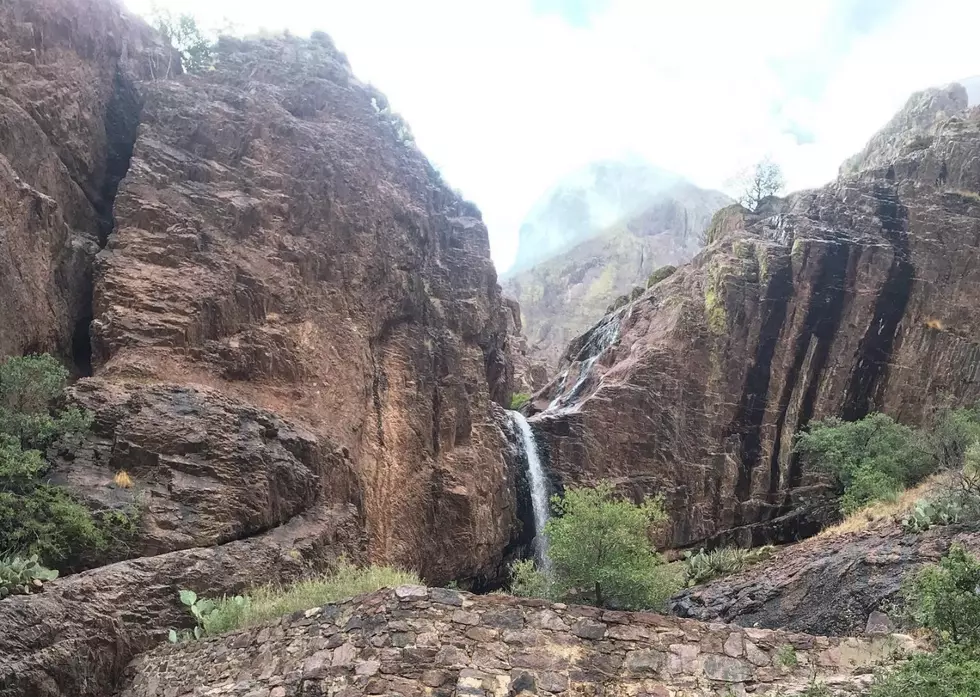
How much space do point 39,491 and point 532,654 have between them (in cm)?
999

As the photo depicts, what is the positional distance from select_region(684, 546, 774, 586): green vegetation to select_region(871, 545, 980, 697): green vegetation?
951cm

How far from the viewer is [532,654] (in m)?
8.86

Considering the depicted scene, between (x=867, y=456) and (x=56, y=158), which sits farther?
(x=867, y=456)

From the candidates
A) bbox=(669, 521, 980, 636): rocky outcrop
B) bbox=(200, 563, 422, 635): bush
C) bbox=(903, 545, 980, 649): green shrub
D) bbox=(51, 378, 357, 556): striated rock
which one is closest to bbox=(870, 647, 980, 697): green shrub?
bbox=(903, 545, 980, 649): green shrub

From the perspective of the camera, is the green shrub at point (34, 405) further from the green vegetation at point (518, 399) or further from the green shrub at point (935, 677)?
the green vegetation at point (518, 399)

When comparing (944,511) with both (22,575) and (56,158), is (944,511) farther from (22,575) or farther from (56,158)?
(56,158)

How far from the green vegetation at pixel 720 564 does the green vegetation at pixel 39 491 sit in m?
13.8

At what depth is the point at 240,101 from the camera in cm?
2458

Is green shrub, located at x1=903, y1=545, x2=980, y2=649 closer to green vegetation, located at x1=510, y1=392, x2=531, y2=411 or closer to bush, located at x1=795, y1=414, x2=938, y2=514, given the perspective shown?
bush, located at x1=795, y1=414, x2=938, y2=514

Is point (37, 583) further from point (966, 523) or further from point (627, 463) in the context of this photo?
point (627, 463)

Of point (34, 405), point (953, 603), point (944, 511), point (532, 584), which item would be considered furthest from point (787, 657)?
point (34, 405)

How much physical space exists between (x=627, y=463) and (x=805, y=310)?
948 cm

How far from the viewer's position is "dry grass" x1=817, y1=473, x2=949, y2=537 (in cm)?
1714

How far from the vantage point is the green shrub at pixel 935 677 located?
6930 mm
